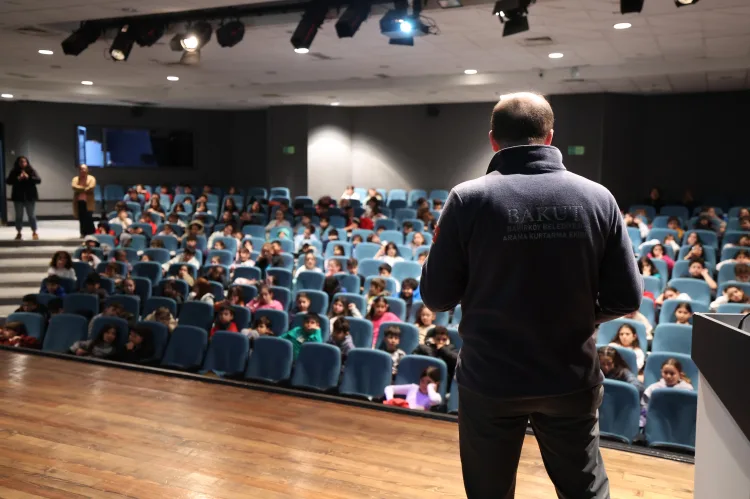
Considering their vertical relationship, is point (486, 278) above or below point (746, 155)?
below

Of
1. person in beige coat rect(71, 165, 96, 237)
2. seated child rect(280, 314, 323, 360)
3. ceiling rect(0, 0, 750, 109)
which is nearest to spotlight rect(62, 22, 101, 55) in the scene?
ceiling rect(0, 0, 750, 109)

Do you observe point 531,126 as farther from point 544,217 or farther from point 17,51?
point 17,51

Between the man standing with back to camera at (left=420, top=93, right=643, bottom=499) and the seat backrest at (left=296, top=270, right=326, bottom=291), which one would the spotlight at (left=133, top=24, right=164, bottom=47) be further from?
the man standing with back to camera at (left=420, top=93, right=643, bottom=499)

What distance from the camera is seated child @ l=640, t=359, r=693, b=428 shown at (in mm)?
4016

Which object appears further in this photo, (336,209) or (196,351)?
(336,209)

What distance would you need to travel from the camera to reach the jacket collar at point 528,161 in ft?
4.59

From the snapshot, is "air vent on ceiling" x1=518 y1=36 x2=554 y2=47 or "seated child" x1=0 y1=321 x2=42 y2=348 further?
"air vent on ceiling" x1=518 y1=36 x2=554 y2=47

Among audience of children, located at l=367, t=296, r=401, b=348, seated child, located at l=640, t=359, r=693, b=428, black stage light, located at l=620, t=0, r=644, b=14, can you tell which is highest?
black stage light, located at l=620, t=0, r=644, b=14

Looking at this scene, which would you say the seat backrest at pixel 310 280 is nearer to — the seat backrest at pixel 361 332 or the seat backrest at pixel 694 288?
the seat backrest at pixel 361 332

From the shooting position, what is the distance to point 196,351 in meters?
5.12

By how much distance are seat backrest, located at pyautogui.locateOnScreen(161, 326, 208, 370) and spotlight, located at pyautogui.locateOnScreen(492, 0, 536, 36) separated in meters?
3.29

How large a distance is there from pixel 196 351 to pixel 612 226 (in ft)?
14.0

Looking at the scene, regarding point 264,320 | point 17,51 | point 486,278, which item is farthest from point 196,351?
point 17,51

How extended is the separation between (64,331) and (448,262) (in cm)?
507
